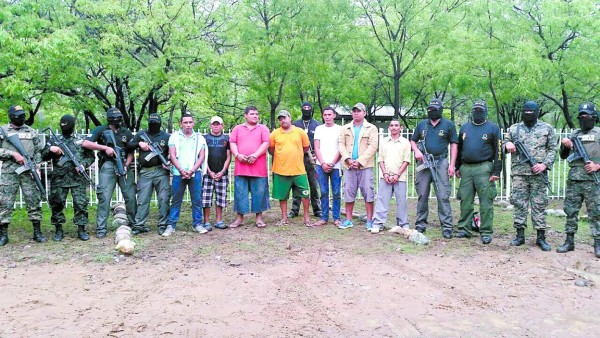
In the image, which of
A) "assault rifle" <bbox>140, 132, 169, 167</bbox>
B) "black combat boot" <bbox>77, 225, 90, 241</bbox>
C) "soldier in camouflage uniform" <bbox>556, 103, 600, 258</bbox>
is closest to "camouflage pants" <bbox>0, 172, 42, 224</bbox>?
"black combat boot" <bbox>77, 225, 90, 241</bbox>

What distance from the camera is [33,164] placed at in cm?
720

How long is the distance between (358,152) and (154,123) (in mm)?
3192

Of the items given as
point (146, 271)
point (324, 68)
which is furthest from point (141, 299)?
point (324, 68)

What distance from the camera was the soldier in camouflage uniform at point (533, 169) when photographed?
6.77 meters

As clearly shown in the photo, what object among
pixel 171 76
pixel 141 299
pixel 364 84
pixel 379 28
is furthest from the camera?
pixel 364 84

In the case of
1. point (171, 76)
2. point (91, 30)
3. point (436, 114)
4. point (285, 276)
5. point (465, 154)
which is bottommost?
point (285, 276)

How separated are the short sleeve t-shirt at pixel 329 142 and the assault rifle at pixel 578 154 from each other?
10.9 feet

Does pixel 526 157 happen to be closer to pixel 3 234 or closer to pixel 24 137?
pixel 24 137

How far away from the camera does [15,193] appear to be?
7207 mm

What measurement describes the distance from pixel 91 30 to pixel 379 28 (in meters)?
7.73

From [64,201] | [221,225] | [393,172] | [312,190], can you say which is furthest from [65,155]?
[393,172]

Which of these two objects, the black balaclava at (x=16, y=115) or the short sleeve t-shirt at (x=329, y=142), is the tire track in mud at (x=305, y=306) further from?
the black balaclava at (x=16, y=115)

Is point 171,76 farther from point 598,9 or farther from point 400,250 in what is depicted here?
point 598,9

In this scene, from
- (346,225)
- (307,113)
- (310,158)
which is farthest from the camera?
(310,158)
